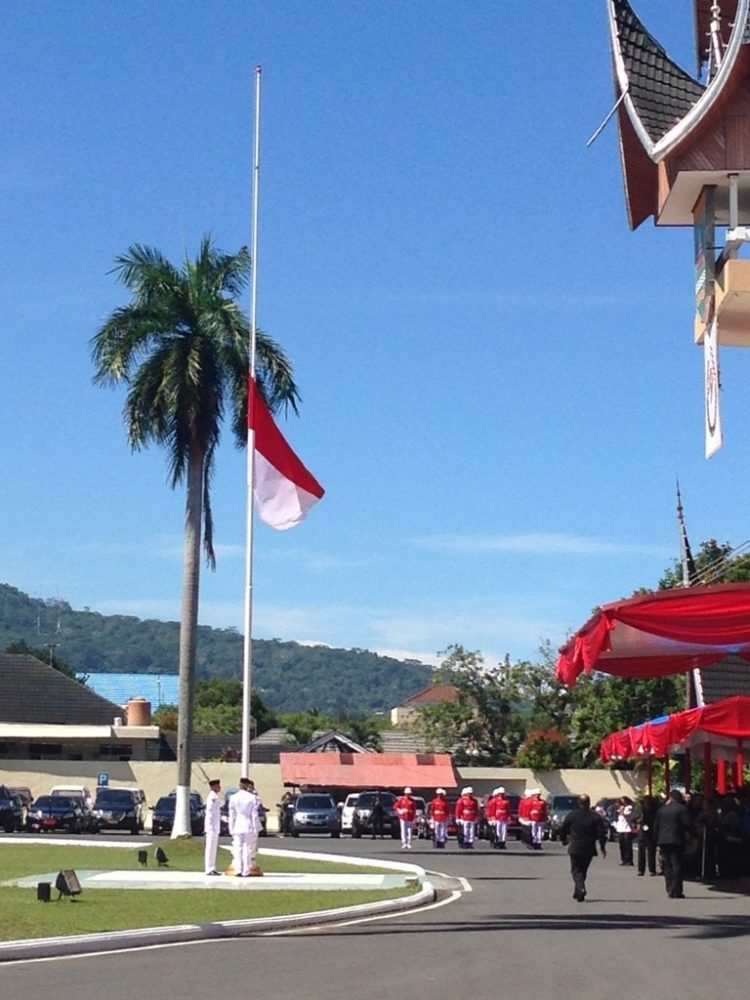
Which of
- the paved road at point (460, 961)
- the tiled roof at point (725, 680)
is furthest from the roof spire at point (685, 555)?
the paved road at point (460, 961)

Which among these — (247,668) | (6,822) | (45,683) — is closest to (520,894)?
(247,668)

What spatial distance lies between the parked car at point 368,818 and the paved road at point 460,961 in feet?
104

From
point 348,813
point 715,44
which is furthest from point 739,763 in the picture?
point 348,813

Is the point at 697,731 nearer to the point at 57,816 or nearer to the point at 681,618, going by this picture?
the point at 681,618

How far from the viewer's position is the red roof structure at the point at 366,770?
6900 centimetres

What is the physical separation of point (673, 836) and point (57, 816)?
107 feet

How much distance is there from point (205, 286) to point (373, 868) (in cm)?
1692

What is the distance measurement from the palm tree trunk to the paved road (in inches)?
736

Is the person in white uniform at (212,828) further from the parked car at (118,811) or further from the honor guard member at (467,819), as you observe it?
the parked car at (118,811)

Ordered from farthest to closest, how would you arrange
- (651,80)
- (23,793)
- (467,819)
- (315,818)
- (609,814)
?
(23,793), (315,818), (609,814), (467,819), (651,80)

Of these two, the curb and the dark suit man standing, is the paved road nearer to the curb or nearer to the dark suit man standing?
the curb

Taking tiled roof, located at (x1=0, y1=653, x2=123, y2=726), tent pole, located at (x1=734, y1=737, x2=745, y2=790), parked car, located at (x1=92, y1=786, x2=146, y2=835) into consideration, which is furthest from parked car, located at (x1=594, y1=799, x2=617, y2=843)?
tiled roof, located at (x1=0, y1=653, x2=123, y2=726)

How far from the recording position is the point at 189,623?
4056 cm

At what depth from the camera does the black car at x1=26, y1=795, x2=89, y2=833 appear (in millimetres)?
52531
